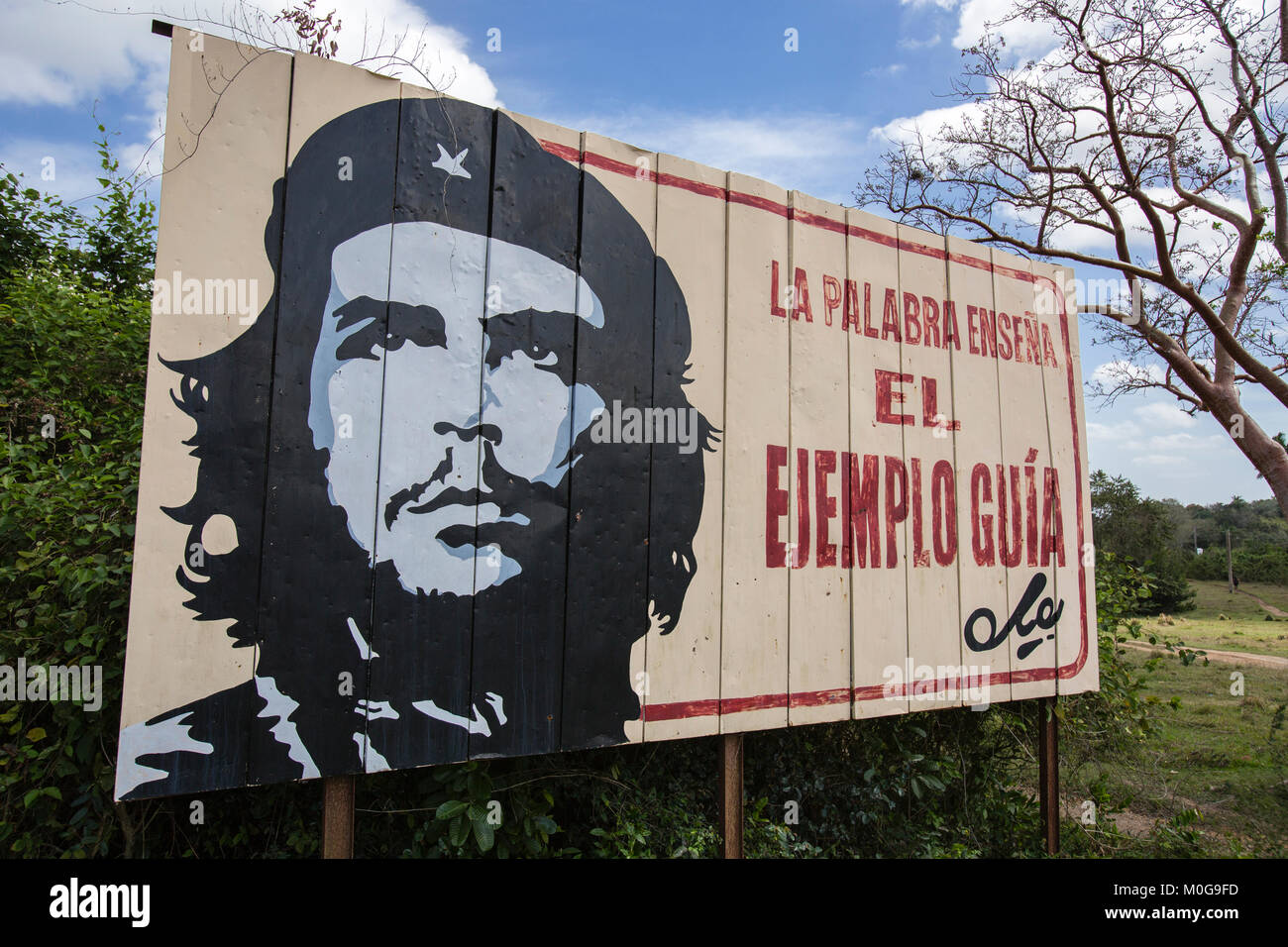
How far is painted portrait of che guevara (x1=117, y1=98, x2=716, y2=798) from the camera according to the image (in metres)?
2.34

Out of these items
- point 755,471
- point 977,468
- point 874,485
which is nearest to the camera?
point 755,471

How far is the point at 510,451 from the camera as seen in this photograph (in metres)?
2.76

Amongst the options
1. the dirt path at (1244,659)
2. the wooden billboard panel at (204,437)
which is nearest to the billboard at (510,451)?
the wooden billboard panel at (204,437)

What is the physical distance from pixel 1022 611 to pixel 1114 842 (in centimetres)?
199

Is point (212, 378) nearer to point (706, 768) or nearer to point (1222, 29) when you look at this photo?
point (706, 768)

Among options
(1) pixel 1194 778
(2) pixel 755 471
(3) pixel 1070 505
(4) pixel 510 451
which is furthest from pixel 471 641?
(1) pixel 1194 778

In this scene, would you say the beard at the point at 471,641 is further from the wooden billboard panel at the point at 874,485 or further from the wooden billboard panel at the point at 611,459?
the wooden billboard panel at the point at 874,485

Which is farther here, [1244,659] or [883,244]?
[1244,659]

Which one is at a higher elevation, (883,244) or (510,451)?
(883,244)

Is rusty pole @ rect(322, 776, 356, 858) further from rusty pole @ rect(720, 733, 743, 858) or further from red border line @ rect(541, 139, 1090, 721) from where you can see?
rusty pole @ rect(720, 733, 743, 858)

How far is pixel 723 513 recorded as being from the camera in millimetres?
3211

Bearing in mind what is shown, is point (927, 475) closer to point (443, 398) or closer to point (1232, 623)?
point (443, 398)

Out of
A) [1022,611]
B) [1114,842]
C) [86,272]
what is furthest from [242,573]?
[1114,842]

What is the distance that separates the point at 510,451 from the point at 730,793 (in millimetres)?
1893
